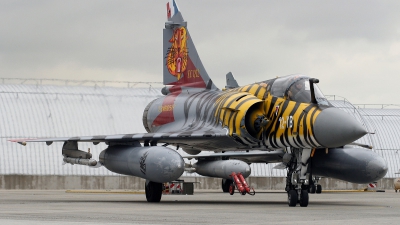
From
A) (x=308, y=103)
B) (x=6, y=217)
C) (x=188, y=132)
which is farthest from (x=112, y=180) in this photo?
(x=6, y=217)

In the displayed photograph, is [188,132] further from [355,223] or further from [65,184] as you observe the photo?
[65,184]

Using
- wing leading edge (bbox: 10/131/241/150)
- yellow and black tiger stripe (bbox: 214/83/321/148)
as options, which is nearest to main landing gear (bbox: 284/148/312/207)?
yellow and black tiger stripe (bbox: 214/83/321/148)

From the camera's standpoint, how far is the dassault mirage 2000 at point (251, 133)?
17.8m

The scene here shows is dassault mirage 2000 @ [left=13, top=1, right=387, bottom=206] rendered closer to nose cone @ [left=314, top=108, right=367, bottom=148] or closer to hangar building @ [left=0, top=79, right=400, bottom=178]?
nose cone @ [left=314, top=108, right=367, bottom=148]

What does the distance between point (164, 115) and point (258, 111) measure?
197 inches

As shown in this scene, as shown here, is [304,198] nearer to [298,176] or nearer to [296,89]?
[298,176]

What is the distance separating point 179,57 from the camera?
25.1m

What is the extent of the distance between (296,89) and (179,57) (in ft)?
24.0

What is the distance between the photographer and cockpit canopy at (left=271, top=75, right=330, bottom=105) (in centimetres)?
1839

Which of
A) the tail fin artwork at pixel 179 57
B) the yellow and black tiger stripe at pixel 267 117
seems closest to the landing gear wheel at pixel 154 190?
the yellow and black tiger stripe at pixel 267 117

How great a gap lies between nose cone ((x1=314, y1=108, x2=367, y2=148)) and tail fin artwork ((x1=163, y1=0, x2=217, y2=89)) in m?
7.24

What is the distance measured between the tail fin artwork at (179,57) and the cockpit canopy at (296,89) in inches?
198

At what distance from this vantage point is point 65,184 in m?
42.5

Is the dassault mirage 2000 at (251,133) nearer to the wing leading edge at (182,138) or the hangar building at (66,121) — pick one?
the wing leading edge at (182,138)
